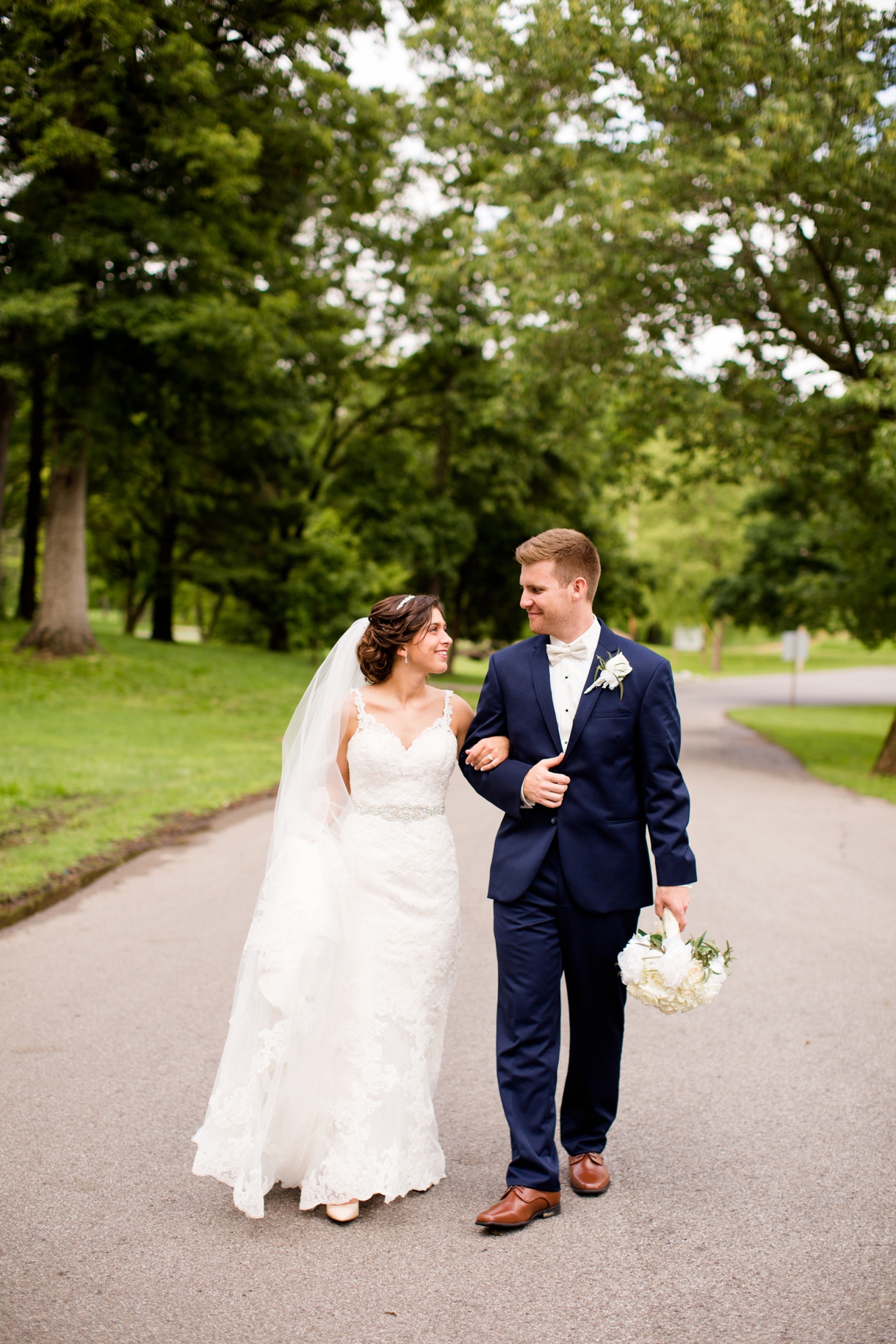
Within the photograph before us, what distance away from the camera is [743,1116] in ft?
14.3

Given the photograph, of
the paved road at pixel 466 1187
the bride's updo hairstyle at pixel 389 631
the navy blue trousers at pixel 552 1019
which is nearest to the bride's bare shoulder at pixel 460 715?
the bride's updo hairstyle at pixel 389 631

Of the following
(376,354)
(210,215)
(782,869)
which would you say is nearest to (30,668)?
(210,215)

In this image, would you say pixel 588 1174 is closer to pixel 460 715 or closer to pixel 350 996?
pixel 350 996

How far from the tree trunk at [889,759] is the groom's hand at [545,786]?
15.1 metres

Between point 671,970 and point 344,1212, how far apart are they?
1.30 meters

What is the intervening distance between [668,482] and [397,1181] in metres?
17.7

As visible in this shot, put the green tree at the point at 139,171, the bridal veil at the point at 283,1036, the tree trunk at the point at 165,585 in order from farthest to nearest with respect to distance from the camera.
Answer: the tree trunk at the point at 165,585 < the green tree at the point at 139,171 < the bridal veil at the point at 283,1036

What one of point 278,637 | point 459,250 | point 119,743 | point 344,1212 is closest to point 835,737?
point 459,250

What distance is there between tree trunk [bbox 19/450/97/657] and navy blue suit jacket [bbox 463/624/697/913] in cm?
1970

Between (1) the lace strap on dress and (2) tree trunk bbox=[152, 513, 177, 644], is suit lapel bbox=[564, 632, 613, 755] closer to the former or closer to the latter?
(1) the lace strap on dress

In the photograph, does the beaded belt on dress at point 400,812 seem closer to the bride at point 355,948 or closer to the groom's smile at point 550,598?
the bride at point 355,948

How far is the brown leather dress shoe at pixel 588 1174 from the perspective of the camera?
3.71m

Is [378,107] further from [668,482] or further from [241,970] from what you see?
[241,970]

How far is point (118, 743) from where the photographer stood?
591 inches
